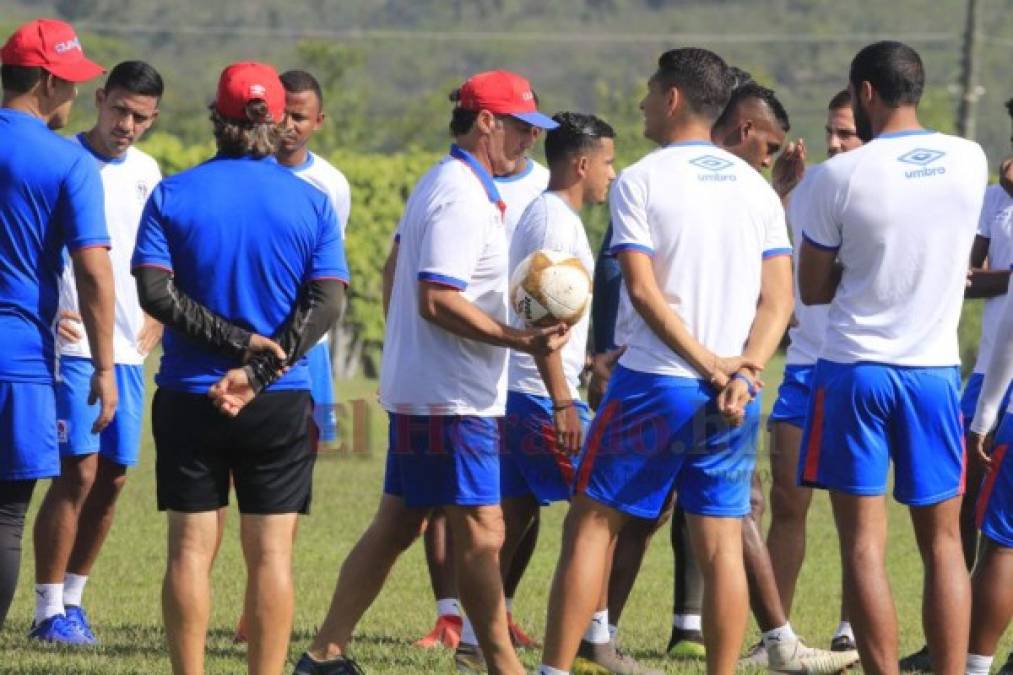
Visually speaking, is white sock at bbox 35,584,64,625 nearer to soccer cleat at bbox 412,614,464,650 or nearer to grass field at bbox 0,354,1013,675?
grass field at bbox 0,354,1013,675

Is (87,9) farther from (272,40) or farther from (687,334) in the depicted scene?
(687,334)

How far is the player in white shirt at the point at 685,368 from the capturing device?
7035 mm

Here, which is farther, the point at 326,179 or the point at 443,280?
the point at 326,179

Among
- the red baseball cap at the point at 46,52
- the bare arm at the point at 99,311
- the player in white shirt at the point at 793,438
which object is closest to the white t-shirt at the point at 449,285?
the bare arm at the point at 99,311

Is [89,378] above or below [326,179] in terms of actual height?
below

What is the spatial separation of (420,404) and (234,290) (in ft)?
3.23

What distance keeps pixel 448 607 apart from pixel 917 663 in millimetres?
2309

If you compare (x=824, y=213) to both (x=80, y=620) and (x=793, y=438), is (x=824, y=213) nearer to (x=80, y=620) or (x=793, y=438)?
(x=793, y=438)

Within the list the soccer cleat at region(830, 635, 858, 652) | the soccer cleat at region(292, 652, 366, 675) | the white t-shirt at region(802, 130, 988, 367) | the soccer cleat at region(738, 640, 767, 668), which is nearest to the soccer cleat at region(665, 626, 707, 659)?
the soccer cleat at region(738, 640, 767, 668)

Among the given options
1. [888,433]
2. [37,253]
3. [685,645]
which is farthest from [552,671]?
[37,253]

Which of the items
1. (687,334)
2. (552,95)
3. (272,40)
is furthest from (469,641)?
(272,40)

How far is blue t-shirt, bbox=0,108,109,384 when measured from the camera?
7098 mm

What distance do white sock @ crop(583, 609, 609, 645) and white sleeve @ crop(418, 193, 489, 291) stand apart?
2.01 meters

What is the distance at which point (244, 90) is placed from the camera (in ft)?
22.1
